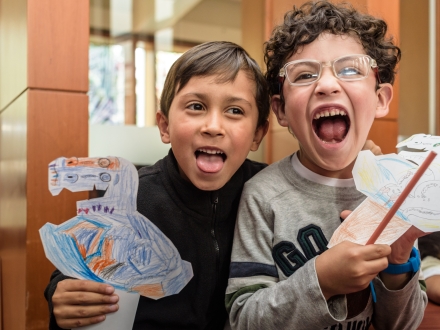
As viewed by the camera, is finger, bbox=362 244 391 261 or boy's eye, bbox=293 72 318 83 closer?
finger, bbox=362 244 391 261

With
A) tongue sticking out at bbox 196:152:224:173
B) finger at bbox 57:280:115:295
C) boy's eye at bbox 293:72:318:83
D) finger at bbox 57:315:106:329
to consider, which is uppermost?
boy's eye at bbox 293:72:318:83

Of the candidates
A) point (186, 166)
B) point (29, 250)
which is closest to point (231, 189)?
point (186, 166)

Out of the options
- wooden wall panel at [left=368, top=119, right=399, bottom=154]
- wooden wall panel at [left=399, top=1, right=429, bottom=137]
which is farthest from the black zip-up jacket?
wooden wall panel at [left=399, top=1, right=429, bottom=137]

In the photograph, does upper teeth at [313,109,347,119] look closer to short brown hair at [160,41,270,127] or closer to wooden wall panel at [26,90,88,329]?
short brown hair at [160,41,270,127]

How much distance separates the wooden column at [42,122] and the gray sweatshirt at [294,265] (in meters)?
0.50

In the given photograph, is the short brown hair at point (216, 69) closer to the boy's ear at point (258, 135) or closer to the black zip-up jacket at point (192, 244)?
the boy's ear at point (258, 135)

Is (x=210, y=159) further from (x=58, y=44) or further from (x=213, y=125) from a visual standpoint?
(x=58, y=44)

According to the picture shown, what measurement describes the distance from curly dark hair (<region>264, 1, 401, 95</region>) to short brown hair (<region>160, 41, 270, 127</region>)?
0.06m

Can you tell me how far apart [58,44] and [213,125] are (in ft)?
1.71

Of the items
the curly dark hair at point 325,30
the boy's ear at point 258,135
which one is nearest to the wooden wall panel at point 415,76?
the curly dark hair at point 325,30

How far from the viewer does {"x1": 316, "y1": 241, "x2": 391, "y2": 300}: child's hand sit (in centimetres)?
71

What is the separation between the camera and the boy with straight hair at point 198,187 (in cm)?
91

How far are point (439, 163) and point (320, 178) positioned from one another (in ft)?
0.85

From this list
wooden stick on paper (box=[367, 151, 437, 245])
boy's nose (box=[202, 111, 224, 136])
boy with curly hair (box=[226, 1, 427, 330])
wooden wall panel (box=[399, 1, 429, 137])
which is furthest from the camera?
wooden wall panel (box=[399, 1, 429, 137])
